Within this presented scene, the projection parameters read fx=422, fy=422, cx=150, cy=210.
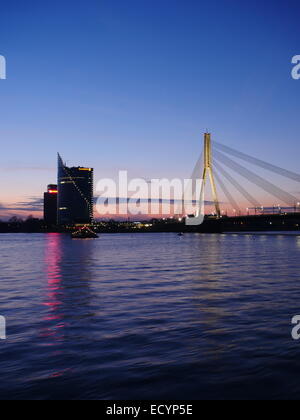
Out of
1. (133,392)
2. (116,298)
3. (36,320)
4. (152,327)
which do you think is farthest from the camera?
(116,298)

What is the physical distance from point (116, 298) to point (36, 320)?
5167 millimetres

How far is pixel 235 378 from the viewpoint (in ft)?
26.5

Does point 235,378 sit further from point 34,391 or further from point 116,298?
point 116,298

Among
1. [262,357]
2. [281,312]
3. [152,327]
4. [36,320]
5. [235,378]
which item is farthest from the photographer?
[281,312]

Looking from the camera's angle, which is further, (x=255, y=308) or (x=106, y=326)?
(x=255, y=308)

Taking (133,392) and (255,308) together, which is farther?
(255,308)

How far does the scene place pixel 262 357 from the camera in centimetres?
944

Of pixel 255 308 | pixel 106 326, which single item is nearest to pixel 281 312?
pixel 255 308

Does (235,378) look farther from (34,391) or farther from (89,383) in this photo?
(34,391)

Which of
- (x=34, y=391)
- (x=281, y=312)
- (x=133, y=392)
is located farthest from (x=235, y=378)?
(x=281, y=312)
